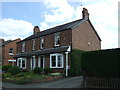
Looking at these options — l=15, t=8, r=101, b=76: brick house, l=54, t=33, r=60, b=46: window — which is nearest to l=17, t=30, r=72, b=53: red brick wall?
l=15, t=8, r=101, b=76: brick house

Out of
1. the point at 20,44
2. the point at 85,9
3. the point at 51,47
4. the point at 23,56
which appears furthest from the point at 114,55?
the point at 20,44

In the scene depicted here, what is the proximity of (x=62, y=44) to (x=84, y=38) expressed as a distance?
3.68 m

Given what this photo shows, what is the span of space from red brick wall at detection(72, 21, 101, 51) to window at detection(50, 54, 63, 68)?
2.50 metres

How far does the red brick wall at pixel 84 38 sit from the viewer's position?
24172mm

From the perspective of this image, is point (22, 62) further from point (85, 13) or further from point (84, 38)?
point (85, 13)

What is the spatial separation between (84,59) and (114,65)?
2852mm

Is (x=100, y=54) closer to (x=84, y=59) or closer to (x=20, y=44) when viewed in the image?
(x=84, y=59)

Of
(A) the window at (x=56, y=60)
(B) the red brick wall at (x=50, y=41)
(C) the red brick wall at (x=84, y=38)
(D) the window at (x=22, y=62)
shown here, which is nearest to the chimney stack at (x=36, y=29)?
(B) the red brick wall at (x=50, y=41)

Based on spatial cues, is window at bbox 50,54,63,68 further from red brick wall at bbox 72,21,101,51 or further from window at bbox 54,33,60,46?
red brick wall at bbox 72,21,101,51

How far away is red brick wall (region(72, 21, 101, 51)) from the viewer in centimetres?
2417

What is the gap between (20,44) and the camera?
35.9m

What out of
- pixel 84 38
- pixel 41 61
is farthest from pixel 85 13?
pixel 41 61

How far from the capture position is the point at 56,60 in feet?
79.6

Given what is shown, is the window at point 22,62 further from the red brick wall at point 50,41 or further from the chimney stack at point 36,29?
the chimney stack at point 36,29
